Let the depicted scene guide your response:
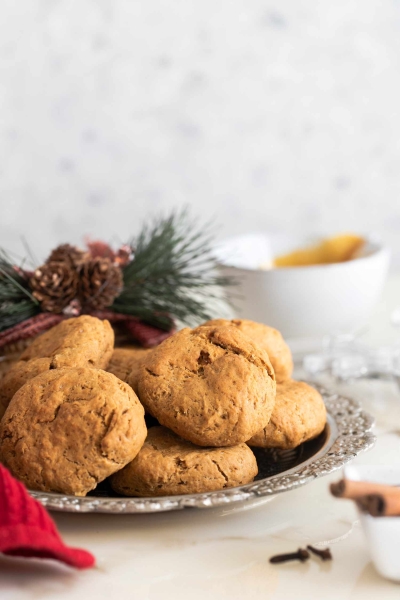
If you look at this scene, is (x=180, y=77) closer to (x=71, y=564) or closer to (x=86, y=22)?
(x=86, y=22)

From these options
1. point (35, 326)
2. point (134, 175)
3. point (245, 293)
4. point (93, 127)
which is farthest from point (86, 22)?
point (35, 326)

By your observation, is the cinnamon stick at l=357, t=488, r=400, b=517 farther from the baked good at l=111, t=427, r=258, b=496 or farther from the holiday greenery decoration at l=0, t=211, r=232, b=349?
the holiday greenery decoration at l=0, t=211, r=232, b=349

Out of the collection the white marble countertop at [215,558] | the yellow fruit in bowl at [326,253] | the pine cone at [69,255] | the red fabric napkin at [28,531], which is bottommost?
the white marble countertop at [215,558]

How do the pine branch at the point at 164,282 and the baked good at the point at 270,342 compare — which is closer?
the baked good at the point at 270,342

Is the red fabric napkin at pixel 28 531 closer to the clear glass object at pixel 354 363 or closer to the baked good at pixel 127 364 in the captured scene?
the baked good at pixel 127 364

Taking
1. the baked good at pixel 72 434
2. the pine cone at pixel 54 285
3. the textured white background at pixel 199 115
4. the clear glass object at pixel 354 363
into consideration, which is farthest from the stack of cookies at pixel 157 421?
the textured white background at pixel 199 115
